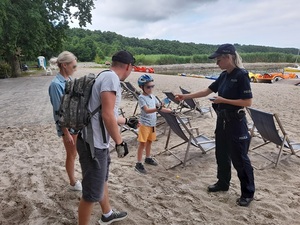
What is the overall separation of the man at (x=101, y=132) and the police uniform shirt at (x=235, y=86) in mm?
1225

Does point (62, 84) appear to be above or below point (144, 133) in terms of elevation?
above

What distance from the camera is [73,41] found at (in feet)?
237

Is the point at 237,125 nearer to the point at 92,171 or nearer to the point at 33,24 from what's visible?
the point at 92,171

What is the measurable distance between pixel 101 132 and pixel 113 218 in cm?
108

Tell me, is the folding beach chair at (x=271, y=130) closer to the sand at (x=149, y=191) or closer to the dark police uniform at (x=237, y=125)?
the sand at (x=149, y=191)

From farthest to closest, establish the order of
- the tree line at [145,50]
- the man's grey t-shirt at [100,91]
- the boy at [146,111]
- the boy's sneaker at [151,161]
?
the tree line at [145,50] → the boy's sneaker at [151,161] → the boy at [146,111] → the man's grey t-shirt at [100,91]

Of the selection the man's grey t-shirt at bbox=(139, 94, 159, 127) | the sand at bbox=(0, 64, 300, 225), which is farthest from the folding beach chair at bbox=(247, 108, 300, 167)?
the man's grey t-shirt at bbox=(139, 94, 159, 127)

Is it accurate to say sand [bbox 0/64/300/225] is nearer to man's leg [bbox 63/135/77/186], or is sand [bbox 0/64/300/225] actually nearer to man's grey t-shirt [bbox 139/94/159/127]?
man's leg [bbox 63/135/77/186]

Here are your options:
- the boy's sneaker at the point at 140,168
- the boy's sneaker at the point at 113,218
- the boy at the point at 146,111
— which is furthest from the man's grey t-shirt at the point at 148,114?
the boy's sneaker at the point at 113,218

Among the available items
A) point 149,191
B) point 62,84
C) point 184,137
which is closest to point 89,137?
point 62,84

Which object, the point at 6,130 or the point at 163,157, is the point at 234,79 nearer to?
the point at 163,157

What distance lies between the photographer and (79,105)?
217 cm

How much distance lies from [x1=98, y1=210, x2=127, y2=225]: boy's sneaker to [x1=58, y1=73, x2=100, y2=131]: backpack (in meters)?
1.11

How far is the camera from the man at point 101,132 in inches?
81.4
